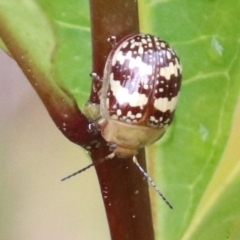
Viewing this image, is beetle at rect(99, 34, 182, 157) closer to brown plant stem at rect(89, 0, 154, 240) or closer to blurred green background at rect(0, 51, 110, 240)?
brown plant stem at rect(89, 0, 154, 240)

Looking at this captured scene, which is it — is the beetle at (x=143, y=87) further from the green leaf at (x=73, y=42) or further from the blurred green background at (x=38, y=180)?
the blurred green background at (x=38, y=180)

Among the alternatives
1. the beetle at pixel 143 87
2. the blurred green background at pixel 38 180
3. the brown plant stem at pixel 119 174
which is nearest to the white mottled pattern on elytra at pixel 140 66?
the beetle at pixel 143 87

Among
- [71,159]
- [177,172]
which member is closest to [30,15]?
[177,172]

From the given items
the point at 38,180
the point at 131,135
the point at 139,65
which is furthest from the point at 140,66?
the point at 38,180

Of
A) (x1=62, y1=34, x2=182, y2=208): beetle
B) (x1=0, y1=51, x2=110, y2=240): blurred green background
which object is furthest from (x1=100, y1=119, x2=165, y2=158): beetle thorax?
(x1=0, y1=51, x2=110, y2=240): blurred green background

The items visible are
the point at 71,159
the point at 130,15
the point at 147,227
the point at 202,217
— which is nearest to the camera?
the point at 130,15

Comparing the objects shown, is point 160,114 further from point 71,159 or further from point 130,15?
point 71,159
